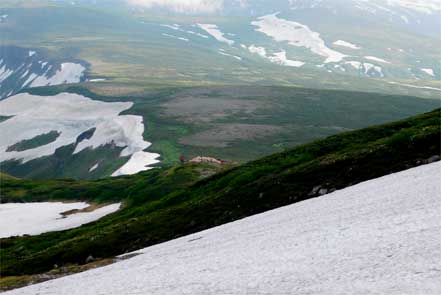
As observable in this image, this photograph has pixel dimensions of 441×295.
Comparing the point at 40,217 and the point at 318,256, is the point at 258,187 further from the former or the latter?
the point at 40,217

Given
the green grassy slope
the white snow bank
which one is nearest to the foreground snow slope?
the green grassy slope

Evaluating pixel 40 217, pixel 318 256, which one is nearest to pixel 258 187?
pixel 318 256

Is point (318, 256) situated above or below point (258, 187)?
above

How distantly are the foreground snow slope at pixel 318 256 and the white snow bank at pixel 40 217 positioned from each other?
81676 millimetres

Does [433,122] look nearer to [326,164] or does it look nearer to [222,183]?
[326,164]

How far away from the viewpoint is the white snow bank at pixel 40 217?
129625mm

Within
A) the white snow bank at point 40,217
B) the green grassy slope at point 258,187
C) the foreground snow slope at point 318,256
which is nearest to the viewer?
the foreground snow slope at point 318,256

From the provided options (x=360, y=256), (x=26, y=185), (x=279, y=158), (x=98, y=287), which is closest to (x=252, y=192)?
(x=279, y=158)

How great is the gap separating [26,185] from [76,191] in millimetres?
29111

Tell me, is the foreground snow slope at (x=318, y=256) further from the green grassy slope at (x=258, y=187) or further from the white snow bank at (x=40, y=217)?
the white snow bank at (x=40, y=217)

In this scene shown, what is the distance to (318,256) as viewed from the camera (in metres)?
32.2

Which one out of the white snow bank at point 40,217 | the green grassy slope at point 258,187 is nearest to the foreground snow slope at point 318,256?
the green grassy slope at point 258,187

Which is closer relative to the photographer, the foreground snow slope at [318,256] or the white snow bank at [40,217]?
the foreground snow slope at [318,256]

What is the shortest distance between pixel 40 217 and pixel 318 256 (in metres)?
125
